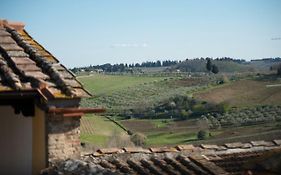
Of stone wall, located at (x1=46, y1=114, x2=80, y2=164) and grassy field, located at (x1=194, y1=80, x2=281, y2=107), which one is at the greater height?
stone wall, located at (x1=46, y1=114, x2=80, y2=164)

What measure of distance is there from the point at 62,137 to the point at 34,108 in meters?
0.65

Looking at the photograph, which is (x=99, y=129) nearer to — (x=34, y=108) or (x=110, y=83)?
(x=34, y=108)

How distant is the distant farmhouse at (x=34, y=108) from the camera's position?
6.19 meters

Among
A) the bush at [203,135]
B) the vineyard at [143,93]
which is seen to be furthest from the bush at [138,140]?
the vineyard at [143,93]

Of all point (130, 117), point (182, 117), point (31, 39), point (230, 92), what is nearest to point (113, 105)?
point (130, 117)

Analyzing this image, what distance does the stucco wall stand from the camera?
700 cm

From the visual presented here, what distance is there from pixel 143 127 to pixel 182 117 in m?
6.84

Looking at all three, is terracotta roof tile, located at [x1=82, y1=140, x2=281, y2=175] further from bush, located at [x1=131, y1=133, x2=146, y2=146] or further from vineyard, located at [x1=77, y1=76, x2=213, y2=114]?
vineyard, located at [x1=77, y1=76, x2=213, y2=114]

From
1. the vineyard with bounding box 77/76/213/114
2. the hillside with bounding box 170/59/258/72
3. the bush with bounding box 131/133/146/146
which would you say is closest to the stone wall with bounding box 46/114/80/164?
the bush with bounding box 131/133/146/146

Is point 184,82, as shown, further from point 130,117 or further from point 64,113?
point 64,113

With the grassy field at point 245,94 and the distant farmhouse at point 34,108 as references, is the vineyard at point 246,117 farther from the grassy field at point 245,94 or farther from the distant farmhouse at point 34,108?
the distant farmhouse at point 34,108

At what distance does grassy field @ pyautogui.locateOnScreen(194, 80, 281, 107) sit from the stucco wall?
46.9m

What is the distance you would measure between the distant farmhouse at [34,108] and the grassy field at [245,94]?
46934 mm

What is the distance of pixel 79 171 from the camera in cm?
589
